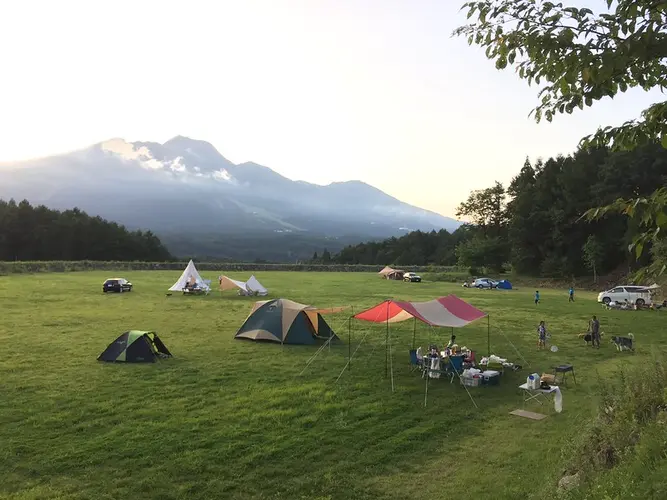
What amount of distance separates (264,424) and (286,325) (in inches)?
309

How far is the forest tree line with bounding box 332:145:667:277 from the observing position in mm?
47938

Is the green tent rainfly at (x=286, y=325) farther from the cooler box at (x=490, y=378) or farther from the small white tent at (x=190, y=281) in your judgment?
the small white tent at (x=190, y=281)

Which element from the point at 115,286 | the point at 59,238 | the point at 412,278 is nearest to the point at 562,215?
the point at 412,278

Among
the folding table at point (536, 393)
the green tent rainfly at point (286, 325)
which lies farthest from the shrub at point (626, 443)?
the green tent rainfly at point (286, 325)

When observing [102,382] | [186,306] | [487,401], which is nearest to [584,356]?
[487,401]

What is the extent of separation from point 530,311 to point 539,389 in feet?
A: 57.0

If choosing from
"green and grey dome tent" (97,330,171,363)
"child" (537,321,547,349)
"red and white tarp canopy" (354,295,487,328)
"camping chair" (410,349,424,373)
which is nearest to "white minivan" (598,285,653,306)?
"child" (537,321,547,349)

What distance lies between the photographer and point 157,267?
68625mm

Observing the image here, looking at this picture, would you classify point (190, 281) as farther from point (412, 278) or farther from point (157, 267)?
point (157, 267)

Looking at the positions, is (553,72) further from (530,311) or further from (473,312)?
(530,311)

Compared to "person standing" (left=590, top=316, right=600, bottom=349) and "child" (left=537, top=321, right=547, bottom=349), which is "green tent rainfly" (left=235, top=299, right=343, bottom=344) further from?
"person standing" (left=590, top=316, right=600, bottom=349)

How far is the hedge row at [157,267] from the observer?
5353 centimetres

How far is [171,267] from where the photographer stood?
6988 cm

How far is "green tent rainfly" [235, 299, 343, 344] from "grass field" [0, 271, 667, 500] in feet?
1.97
